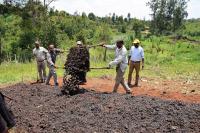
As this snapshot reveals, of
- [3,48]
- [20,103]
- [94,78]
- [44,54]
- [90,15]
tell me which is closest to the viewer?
[20,103]

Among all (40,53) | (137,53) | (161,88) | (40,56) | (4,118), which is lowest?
(161,88)

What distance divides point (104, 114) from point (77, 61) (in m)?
3.51

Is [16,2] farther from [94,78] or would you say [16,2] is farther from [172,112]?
[172,112]

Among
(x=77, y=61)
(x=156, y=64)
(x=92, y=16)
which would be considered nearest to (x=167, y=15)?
(x=92, y=16)

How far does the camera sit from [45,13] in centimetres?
3953

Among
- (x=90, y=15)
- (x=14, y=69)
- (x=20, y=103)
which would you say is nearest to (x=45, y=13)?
(x=14, y=69)

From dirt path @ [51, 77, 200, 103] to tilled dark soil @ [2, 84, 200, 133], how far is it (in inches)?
135

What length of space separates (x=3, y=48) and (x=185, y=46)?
1676 centimetres

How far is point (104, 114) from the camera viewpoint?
990 cm

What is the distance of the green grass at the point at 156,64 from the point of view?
20587 millimetres

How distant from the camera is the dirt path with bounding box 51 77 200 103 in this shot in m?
14.6

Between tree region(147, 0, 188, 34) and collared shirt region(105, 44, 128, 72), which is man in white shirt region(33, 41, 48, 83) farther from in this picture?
tree region(147, 0, 188, 34)

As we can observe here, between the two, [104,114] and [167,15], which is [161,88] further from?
[167,15]

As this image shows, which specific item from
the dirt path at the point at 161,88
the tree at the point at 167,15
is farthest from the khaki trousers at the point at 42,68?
the tree at the point at 167,15
